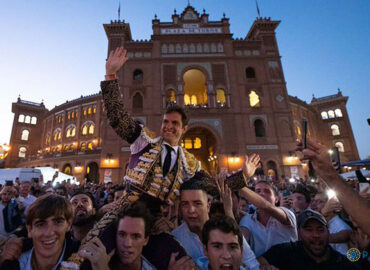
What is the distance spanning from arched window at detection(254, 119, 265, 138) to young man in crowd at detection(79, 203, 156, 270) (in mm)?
21745

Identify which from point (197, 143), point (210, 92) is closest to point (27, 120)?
point (197, 143)

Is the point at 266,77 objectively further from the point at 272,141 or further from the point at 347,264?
the point at 347,264

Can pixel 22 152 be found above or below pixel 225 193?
above

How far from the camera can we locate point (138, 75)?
76.4 ft

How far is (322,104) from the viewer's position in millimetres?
40656

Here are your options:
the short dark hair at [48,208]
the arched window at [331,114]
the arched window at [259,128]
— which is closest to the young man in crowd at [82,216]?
the short dark hair at [48,208]

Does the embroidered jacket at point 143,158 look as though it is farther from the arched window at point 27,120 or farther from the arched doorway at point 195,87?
the arched window at point 27,120

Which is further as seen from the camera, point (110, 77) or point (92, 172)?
point (92, 172)

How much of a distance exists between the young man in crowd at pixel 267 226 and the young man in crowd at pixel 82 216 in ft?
8.37

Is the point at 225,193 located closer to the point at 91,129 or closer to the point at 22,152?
the point at 91,129

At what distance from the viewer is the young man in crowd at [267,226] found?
2.76 m

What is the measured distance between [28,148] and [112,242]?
46.8 m

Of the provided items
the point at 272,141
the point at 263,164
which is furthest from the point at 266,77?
the point at 263,164

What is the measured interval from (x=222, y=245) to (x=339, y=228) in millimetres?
2526
